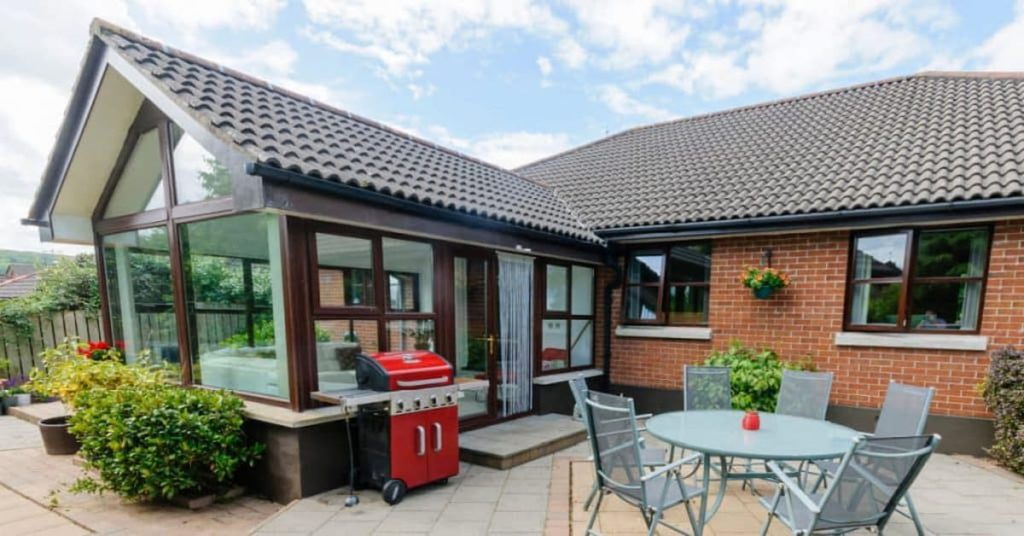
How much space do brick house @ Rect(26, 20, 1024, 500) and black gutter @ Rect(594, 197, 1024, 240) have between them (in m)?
0.02

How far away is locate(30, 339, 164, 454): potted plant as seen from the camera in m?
4.13

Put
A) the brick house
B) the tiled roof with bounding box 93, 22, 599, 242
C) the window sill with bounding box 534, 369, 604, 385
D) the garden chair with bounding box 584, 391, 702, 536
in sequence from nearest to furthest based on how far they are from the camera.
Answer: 1. the garden chair with bounding box 584, 391, 702, 536
2. the tiled roof with bounding box 93, 22, 599, 242
3. the brick house
4. the window sill with bounding box 534, 369, 604, 385

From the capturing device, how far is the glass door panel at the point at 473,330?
5059mm

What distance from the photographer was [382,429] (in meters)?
3.48

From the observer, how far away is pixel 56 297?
24.7ft

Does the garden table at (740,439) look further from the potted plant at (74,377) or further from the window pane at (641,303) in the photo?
the potted plant at (74,377)

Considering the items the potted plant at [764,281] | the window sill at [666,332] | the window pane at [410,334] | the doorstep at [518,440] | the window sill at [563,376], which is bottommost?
the doorstep at [518,440]

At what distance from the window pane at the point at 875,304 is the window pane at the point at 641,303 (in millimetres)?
2507

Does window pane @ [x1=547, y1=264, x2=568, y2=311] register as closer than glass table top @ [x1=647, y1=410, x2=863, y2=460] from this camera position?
No

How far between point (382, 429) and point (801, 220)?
549cm

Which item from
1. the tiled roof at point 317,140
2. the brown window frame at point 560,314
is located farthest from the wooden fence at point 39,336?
the brown window frame at point 560,314

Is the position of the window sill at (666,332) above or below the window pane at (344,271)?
below

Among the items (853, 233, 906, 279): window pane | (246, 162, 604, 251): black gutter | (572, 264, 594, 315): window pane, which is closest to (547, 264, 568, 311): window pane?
(572, 264, 594, 315): window pane

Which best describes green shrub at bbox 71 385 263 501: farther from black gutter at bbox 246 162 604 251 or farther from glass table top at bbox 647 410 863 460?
glass table top at bbox 647 410 863 460
